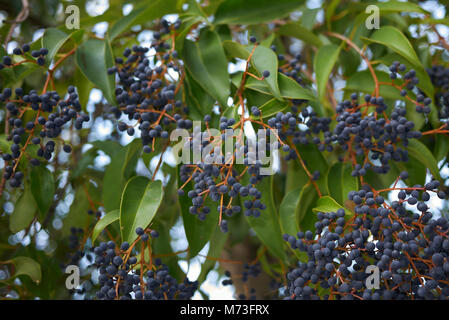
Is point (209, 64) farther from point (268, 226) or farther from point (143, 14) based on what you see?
point (268, 226)

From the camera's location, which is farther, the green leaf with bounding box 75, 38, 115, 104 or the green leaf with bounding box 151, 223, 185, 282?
the green leaf with bounding box 151, 223, 185, 282

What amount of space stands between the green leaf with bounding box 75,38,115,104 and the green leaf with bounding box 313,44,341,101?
42 cm

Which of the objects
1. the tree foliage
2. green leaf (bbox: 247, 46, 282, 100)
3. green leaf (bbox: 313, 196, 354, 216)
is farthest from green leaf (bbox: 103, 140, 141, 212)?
green leaf (bbox: 313, 196, 354, 216)

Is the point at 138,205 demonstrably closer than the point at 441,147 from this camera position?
Yes

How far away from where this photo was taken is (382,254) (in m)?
0.73

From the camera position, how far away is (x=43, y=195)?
0.94 metres

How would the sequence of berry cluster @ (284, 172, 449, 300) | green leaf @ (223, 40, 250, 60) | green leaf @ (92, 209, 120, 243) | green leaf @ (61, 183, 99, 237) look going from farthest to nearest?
green leaf @ (61, 183, 99, 237) < green leaf @ (223, 40, 250, 60) < green leaf @ (92, 209, 120, 243) < berry cluster @ (284, 172, 449, 300)

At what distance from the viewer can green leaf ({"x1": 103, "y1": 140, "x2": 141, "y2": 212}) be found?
0.98 metres

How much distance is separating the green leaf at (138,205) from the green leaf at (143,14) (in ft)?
1.13

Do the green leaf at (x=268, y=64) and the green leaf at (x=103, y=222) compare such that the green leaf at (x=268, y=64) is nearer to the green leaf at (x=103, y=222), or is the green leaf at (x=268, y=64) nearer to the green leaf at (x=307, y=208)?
the green leaf at (x=307, y=208)

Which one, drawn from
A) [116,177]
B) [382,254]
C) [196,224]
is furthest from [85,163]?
[382,254]

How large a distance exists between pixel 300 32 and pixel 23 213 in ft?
2.48

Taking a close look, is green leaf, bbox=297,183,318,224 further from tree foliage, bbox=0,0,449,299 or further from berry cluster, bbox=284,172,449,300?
berry cluster, bbox=284,172,449,300
